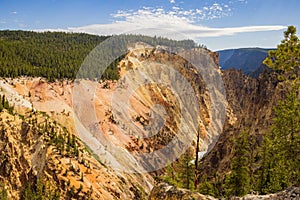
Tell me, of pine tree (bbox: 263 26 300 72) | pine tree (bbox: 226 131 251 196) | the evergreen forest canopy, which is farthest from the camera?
the evergreen forest canopy

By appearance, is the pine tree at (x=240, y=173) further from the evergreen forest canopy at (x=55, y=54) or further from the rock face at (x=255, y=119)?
the evergreen forest canopy at (x=55, y=54)

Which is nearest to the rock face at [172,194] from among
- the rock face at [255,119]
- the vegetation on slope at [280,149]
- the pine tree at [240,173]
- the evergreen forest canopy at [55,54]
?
the vegetation on slope at [280,149]

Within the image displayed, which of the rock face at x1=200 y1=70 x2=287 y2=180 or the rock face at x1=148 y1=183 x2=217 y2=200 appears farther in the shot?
the rock face at x1=200 y1=70 x2=287 y2=180

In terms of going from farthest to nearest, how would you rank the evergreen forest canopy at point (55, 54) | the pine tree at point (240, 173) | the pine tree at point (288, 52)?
the evergreen forest canopy at point (55, 54) < the pine tree at point (240, 173) < the pine tree at point (288, 52)

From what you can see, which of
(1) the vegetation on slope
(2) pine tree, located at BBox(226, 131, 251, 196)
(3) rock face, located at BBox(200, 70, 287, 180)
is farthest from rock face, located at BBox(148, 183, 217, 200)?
(3) rock face, located at BBox(200, 70, 287, 180)

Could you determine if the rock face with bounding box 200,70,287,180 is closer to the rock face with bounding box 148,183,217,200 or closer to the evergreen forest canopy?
the evergreen forest canopy

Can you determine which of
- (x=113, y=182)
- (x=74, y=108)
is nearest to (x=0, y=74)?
(x=74, y=108)

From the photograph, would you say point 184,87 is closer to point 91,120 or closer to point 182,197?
point 91,120

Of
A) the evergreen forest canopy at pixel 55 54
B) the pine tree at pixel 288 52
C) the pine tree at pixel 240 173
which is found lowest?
the pine tree at pixel 240 173

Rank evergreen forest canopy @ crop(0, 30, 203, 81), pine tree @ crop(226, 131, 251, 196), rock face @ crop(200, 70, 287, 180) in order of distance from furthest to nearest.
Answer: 1. evergreen forest canopy @ crop(0, 30, 203, 81)
2. rock face @ crop(200, 70, 287, 180)
3. pine tree @ crop(226, 131, 251, 196)
